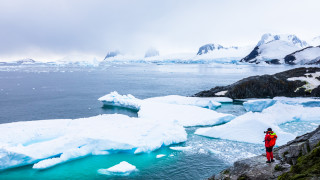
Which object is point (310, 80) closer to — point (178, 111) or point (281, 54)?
point (178, 111)

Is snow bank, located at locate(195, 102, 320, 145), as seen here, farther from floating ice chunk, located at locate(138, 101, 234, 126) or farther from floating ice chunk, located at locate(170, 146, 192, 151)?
floating ice chunk, located at locate(170, 146, 192, 151)

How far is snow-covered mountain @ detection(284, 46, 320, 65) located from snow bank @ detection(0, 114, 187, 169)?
134592 mm

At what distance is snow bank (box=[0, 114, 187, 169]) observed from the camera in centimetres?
1345

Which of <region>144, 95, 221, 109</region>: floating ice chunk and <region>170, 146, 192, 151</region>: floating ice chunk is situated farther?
<region>144, 95, 221, 109</region>: floating ice chunk

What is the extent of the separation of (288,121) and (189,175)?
47.5ft

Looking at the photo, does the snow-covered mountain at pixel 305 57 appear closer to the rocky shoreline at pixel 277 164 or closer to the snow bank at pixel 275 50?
the snow bank at pixel 275 50

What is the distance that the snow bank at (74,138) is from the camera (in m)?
13.5

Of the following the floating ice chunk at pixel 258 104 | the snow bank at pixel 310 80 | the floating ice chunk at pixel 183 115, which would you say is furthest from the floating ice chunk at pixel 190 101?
the snow bank at pixel 310 80

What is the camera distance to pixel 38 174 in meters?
12.5

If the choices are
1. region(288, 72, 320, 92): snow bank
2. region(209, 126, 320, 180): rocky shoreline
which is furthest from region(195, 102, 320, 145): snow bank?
region(288, 72, 320, 92): snow bank

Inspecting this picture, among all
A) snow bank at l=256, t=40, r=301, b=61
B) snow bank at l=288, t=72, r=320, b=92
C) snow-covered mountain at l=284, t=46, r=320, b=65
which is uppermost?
snow bank at l=256, t=40, r=301, b=61

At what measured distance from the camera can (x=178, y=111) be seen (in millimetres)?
24328

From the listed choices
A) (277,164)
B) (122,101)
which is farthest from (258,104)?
(277,164)

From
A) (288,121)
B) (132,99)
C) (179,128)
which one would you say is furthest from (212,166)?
(132,99)
